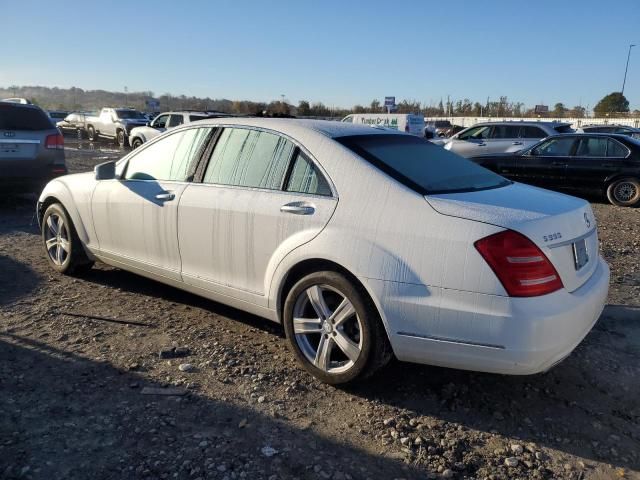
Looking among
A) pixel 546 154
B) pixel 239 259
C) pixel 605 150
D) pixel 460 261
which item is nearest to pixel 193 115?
pixel 546 154

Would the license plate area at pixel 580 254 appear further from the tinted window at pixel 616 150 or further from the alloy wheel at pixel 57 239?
the tinted window at pixel 616 150

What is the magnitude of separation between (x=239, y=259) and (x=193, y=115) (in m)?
14.2

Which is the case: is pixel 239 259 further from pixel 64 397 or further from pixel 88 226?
pixel 88 226

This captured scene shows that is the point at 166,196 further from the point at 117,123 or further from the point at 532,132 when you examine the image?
the point at 117,123

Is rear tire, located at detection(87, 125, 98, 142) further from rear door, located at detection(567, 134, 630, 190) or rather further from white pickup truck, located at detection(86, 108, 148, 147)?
rear door, located at detection(567, 134, 630, 190)

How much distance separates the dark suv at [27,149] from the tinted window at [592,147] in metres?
9.73

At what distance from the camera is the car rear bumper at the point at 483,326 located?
263 centimetres

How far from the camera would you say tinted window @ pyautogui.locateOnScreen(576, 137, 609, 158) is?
10688mm

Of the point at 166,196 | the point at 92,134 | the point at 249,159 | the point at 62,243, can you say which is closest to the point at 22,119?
the point at 62,243

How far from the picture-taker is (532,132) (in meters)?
14.8

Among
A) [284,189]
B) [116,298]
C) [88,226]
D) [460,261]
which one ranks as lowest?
[116,298]

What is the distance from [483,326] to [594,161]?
940 cm

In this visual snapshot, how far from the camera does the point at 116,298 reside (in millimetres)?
4730

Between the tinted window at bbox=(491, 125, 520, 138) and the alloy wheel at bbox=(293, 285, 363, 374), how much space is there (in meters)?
13.3
